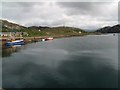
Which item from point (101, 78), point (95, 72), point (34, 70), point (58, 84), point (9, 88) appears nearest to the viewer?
point (9, 88)

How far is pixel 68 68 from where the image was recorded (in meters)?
64.4

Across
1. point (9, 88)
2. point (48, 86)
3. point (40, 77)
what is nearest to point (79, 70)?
point (40, 77)

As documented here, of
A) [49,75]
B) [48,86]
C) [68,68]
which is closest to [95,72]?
[68,68]

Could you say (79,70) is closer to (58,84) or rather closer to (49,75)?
(49,75)

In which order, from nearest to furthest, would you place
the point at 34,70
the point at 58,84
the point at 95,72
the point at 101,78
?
1. the point at 58,84
2. the point at 101,78
3. the point at 95,72
4. the point at 34,70

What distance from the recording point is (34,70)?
2456 inches

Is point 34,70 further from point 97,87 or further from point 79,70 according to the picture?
point 97,87

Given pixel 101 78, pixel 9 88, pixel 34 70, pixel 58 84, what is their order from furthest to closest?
pixel 34 70 → pixel 101 78 → pixel 58 84 → pixel 9 88

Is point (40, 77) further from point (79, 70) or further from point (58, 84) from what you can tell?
point (79, 70)

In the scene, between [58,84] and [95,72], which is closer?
[58,84]

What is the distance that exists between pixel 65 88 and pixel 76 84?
12.8 feet

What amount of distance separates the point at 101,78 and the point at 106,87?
22.7 ft

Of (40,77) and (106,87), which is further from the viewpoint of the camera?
(40,77)

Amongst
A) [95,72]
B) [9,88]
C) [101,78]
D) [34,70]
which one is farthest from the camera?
[34,70]
